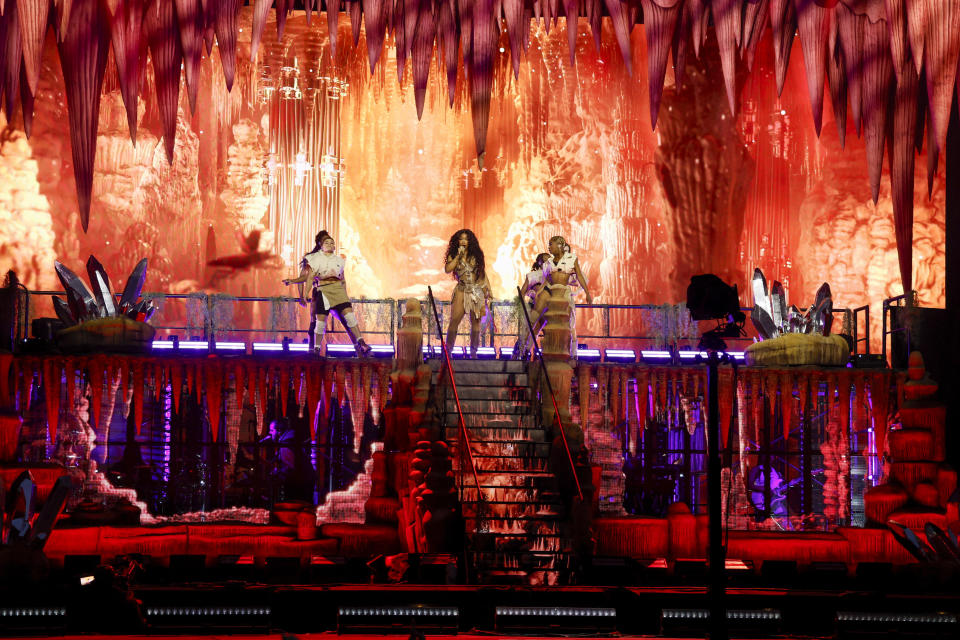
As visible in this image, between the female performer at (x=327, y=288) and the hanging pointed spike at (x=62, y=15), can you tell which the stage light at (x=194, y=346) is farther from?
the hanging pointed spike at (x=62, y=15)

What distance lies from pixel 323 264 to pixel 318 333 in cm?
83

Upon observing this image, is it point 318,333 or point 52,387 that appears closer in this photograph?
point 52,387

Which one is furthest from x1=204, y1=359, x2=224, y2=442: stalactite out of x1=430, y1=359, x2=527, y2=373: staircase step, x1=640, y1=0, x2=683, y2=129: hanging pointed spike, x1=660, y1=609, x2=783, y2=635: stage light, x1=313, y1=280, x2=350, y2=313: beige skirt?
x1=660, y1=609, x2=783, y2=635: stage light

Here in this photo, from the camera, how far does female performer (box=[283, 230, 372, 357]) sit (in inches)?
593

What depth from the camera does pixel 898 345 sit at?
15.6 m

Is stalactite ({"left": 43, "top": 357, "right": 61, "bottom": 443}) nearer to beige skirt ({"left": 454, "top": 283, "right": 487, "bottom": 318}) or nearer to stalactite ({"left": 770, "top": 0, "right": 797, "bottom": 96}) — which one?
beige skirt ({"left": 454, "top": 283, "right": 487, "bottom": 318})

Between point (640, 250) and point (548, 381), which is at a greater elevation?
point (640, 250)

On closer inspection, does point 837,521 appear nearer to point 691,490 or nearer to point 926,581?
point 691,490

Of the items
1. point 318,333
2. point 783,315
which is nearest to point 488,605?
point 318,333

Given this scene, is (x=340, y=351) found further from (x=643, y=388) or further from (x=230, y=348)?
(x=643, y=388)

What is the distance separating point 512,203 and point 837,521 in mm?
7431

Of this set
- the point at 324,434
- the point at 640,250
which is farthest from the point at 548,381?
the point at 640,250

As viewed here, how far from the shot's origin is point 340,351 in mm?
15719

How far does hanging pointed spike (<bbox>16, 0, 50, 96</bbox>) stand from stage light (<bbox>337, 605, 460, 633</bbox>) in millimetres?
5438
